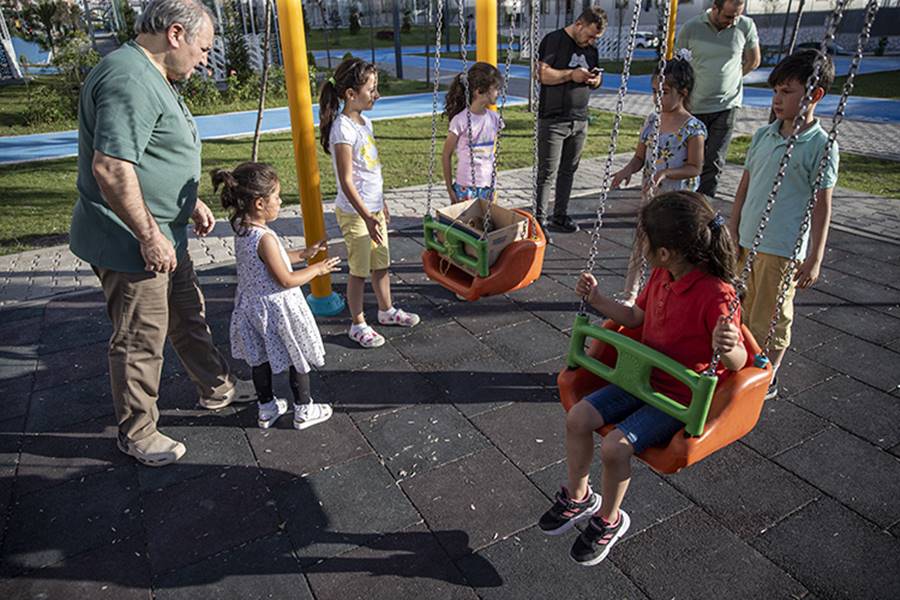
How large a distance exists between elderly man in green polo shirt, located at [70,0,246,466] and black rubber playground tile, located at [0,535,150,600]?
53 centimetres

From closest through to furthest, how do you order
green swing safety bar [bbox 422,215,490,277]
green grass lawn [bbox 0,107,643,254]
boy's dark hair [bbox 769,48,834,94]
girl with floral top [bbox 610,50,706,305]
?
boy's dark hair [bbox 769,48,834,94]
green swing safety bar [bbox 422,215,490,277]
girl with floral top [bbox 610,50,706,305]
green grass lawn [bbox 0,107,643,254]

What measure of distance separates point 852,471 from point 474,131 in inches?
116

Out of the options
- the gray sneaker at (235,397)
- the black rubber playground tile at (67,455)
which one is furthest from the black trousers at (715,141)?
the black rubber playground tile at (67,455)

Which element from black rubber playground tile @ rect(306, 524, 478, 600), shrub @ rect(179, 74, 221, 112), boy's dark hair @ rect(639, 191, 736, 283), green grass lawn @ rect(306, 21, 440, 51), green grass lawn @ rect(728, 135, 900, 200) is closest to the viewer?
boy's dark hair @ rect(639, 191, 736, 283)

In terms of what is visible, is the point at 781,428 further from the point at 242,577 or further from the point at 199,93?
the point at 199,93

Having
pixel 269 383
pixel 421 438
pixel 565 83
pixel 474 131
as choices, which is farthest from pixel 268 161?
pixel 421 438

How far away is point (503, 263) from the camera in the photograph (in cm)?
333

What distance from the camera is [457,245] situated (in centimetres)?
348

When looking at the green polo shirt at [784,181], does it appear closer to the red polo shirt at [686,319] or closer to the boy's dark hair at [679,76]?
the boy's dark hair at [679,76]

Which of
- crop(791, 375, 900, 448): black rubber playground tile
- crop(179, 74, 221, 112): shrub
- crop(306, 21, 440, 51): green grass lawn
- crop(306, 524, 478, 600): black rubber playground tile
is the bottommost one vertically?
crop(306, 524, 478, 600): black rubber playground tile

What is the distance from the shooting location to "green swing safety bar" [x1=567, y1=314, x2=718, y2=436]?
76.6 inches

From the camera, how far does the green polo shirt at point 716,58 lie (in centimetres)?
495

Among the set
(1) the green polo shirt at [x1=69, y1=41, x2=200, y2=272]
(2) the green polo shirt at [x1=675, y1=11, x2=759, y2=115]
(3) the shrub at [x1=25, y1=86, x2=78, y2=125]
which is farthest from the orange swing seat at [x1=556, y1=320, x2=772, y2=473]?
(3) the shrub at [x1=25, y1=86, x2=78, y2=125]

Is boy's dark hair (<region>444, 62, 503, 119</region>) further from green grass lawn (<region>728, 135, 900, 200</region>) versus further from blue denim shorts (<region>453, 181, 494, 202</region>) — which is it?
green grass lawn (<region>728, 135, 900, 200</region>)
